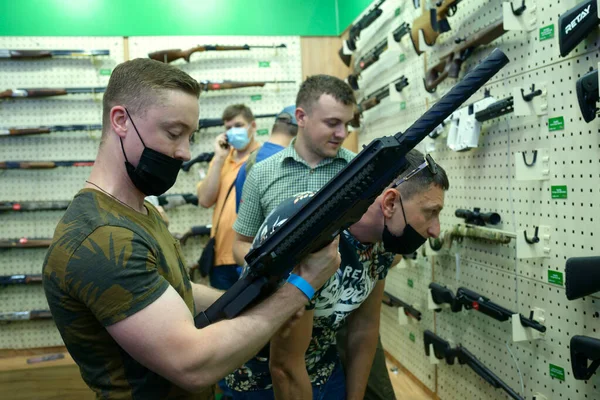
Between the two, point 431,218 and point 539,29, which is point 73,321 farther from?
point 539,29

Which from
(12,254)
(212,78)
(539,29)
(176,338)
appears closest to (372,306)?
(176,338)

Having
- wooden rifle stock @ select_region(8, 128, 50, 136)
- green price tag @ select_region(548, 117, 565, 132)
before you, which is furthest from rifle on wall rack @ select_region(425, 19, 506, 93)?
wooden rifle stock @ select_region(8, 128, 50, 136)

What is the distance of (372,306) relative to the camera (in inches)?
81.8

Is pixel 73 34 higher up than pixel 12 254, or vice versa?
pixel 73 34

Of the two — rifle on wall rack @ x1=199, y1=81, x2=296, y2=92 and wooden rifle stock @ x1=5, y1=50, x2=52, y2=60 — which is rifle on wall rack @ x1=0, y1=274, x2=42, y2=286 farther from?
rifle on wall rack @ x1=199, y1=81, x2=296, y2=92

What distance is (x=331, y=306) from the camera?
1.70 m

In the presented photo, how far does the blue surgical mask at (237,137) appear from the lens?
4.03 meters

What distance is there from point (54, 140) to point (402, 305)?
3758mm

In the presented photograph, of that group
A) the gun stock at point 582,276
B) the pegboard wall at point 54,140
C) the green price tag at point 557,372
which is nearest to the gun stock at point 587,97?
the gun stock at point 582,276

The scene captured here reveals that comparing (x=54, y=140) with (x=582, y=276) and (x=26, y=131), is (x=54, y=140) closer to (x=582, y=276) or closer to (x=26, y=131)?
(x=26, y=131)

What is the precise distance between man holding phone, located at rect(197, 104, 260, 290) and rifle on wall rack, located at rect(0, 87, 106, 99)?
1778 millimetres

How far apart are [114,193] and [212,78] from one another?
4.24 meters

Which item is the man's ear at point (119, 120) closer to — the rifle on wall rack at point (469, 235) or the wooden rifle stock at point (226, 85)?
the rifle on wall rack at point (469, 235)

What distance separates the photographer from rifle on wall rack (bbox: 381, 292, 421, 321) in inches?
143
